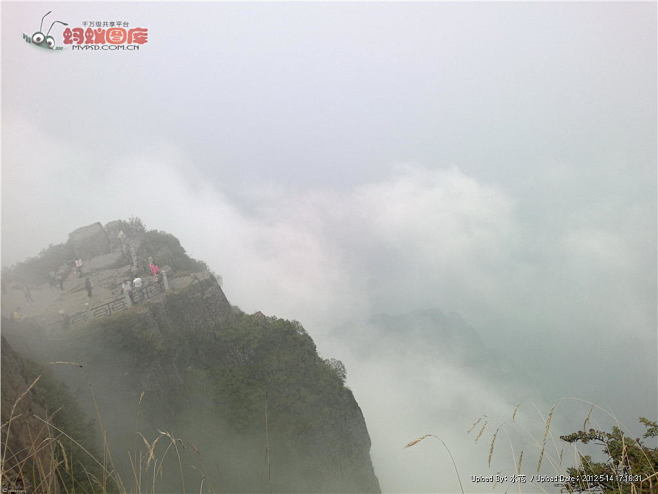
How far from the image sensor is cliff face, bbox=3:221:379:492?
16531 mm

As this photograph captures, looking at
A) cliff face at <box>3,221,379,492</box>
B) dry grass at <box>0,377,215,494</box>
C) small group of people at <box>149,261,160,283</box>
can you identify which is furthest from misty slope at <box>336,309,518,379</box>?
dry grass at <box>0,377,215,494</box>

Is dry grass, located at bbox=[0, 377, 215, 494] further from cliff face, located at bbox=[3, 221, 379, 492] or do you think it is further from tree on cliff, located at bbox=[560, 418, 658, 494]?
cliff face, located at bbox=[3, 221, 379, 492]

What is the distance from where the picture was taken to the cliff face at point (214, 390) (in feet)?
54.2

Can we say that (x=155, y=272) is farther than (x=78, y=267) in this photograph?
No

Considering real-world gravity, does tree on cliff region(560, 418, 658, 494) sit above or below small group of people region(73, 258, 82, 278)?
below

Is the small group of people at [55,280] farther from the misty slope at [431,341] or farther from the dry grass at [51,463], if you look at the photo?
the misty slope at [431,341]

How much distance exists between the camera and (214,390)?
22.3 metres

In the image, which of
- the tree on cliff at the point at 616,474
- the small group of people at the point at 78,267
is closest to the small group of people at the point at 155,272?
the small group of people at the point at 78,267

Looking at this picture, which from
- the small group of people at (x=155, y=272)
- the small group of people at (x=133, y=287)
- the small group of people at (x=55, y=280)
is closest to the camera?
the small group of people at (x=133, y=287)

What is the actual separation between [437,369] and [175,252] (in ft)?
401

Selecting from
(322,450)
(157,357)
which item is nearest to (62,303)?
(157,357)

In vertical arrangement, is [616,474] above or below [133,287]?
below

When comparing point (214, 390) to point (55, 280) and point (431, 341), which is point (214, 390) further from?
point (431, 341)

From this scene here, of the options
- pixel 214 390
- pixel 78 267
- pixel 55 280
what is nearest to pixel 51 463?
pixel 214 390
